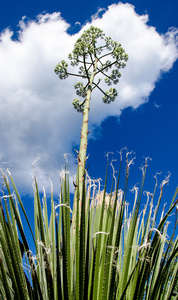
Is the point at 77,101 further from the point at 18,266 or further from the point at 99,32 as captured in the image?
the point at 18,266

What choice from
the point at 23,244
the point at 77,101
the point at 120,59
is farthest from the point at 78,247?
the point at 120,59

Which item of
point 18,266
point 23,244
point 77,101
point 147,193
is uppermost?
point 77,101

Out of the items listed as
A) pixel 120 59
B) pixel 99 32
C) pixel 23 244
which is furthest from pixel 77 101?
pixel 23 244

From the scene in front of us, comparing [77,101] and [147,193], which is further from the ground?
[77,101]

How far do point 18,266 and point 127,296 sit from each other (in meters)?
0.58

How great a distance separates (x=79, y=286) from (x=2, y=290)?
0.36m

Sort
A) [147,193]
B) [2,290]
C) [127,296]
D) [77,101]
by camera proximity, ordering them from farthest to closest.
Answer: [77,101] < [147,193] < [127,296] < [2,290]

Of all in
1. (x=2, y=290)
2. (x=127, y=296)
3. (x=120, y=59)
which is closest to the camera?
(x=2, y=290)

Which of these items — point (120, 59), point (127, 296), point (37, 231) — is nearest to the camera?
point (127, 296)

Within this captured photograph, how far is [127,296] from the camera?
1259mm

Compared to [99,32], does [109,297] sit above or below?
below

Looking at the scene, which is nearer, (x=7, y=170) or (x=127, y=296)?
(x=127, y=296)

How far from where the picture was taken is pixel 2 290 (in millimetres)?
1120

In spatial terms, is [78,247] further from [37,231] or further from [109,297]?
[37,231]
